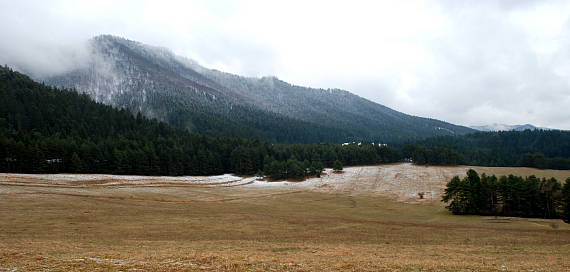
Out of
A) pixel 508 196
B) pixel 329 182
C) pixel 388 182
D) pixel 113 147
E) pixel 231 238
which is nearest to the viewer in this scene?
pixel 231 238

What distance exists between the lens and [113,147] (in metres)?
122

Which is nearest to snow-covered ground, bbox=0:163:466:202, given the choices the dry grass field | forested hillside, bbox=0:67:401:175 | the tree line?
the dry grass field

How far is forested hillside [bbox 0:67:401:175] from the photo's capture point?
107m

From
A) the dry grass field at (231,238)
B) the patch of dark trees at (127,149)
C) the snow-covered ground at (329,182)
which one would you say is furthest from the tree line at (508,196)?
the patch of dark trees at (127,149)

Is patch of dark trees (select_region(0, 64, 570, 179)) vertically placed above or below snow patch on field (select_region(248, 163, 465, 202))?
above

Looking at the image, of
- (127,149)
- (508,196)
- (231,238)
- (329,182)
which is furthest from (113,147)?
(508,196)

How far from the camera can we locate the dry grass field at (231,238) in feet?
69.5

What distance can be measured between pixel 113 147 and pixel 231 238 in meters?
104

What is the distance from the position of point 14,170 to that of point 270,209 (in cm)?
8420

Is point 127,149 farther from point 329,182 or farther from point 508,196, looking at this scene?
point 508,196

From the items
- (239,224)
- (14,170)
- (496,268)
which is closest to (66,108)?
(14,170)

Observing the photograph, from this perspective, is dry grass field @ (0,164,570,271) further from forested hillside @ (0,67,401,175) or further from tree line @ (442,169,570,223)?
forested hillside @ (0,67,401,175)

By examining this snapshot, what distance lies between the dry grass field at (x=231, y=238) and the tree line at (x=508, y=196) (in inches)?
203

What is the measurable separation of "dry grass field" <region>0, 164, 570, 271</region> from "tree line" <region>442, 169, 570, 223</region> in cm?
516
